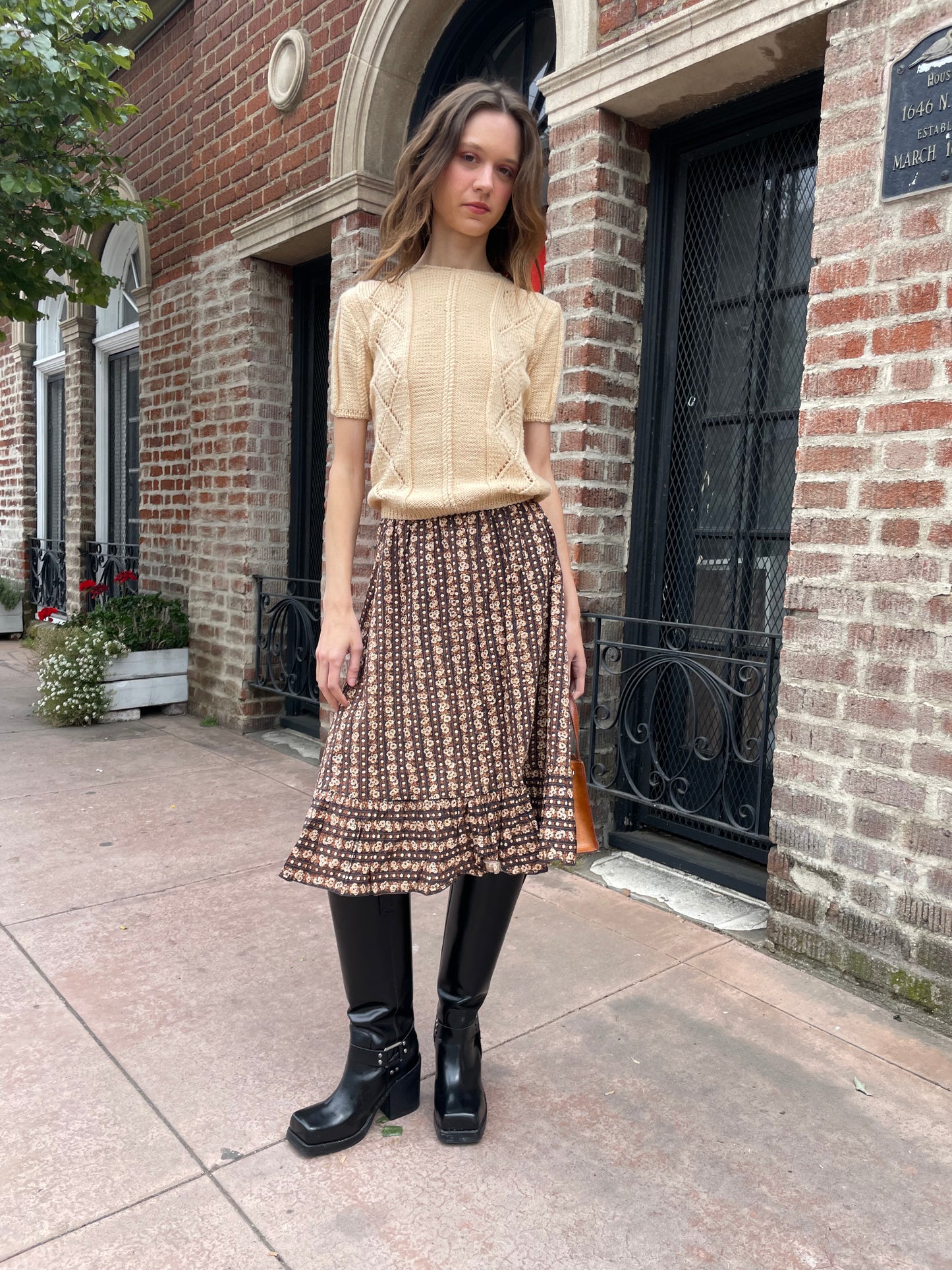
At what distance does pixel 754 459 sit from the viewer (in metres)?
3.15

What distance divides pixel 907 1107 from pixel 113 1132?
1638 millimetres

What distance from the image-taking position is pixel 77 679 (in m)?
5.33

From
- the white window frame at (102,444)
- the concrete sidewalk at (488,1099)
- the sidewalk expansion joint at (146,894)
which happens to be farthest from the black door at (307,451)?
the white window frame at (102,444)

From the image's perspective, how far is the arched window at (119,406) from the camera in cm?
732

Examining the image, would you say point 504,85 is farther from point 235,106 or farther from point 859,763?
point 235,106

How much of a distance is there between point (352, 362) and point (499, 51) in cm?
319

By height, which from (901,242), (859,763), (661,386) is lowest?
(859,763)

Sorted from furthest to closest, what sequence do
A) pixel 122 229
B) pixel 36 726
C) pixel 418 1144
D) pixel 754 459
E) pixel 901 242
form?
pixel 122 229, pixel 36 726, pixel 754 459, pixel 901 242, pixel 418 1144

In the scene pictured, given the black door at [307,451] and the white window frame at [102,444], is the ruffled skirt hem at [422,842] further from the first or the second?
the white window frame at [102,444]

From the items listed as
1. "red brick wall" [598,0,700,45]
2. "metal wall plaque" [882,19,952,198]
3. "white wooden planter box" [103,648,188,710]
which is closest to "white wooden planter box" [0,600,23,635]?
"white wooden planter box" [103,648,188,710]

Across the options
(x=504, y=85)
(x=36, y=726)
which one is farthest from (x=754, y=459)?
(x=36, y=726)

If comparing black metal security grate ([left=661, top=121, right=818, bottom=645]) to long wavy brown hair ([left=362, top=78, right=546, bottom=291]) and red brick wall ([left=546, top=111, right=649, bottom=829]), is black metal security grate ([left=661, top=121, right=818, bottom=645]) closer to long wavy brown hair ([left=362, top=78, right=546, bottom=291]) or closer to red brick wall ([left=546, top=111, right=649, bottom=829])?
red brick wall ([left=546, top=111, right=649, bottom=829])

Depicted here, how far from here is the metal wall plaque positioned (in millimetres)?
2258

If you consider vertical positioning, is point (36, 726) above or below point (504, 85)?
below
